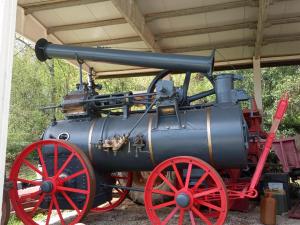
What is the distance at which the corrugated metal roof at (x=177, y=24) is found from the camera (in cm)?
668

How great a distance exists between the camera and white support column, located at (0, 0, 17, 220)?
1198 millimetres

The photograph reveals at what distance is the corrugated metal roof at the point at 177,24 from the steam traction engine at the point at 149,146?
1610 millimetres

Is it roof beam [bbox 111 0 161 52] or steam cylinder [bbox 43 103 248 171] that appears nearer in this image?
steam cylinder [bbox 43 103 248 171]

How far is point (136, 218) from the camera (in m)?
5.50

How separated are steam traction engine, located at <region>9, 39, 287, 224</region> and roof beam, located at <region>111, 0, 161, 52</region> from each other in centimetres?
123

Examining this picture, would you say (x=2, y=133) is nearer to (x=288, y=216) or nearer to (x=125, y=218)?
(x=125, y=218)

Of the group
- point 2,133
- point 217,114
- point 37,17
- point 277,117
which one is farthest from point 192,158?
Answer: point 37,17

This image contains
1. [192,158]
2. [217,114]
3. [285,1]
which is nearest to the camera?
[192,158]

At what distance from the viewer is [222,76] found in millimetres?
5051

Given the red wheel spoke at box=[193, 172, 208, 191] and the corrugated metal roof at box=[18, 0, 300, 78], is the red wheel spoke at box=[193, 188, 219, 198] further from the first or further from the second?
the corrugated metal roof at box=[18, 0, 300, 78]

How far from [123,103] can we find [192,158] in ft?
4.94

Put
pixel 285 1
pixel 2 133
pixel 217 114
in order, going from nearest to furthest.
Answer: pixel 2 133
pixel 217 114
pixel 285 1

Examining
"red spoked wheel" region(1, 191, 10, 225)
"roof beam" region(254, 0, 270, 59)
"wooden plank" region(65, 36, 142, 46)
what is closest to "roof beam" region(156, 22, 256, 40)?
"roof beam" region(254, 0, 270, 59)

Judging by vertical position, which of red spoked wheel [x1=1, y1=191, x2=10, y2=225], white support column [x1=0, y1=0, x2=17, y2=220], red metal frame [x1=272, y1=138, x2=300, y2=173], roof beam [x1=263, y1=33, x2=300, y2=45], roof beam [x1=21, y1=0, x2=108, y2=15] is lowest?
red spoked wheel [x1=1, y1=191, x2=10, y2=225]
